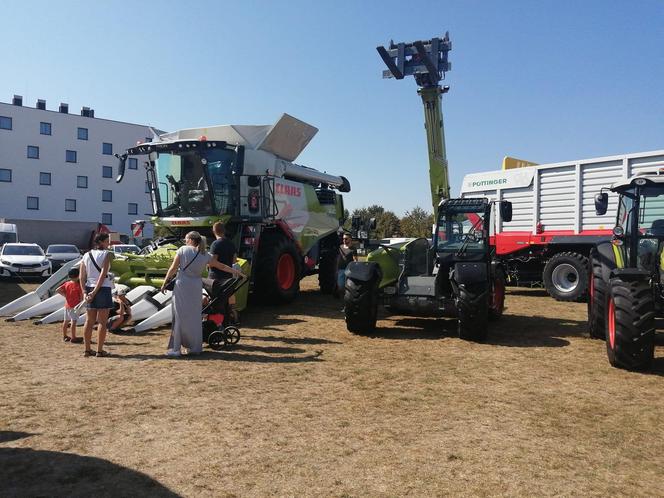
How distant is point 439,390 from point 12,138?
48.9 metres

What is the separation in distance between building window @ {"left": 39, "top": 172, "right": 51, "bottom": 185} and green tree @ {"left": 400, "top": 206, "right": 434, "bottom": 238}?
29.9 meters

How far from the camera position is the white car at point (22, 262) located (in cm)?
1798

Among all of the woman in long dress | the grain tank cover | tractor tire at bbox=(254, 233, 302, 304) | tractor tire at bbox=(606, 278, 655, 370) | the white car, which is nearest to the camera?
tractor tire at bbox=(606, 278, 655, 370)

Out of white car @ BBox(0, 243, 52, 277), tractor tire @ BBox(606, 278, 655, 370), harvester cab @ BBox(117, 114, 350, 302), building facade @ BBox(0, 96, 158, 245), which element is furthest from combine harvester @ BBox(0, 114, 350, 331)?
building facade @ BBox(0, 96, 158, 245)

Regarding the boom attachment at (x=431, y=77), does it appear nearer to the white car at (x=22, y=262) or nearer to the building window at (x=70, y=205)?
the white car at (x=22, y=262)

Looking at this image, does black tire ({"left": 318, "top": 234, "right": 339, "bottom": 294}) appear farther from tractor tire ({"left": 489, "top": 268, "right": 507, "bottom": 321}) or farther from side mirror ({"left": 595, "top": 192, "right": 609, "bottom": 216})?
side mirror ({"left": 595, "top": 192, "right": 609, "bottom": 216})

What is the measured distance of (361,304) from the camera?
8273mm

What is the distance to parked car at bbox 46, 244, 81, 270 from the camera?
22078 mm

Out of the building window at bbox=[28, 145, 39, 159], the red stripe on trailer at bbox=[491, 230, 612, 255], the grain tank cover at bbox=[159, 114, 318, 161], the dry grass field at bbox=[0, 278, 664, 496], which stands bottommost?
the dry grass field at bbox=[0, 278, 664, 496]

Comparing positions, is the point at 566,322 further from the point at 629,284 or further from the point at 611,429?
the point at 611,429

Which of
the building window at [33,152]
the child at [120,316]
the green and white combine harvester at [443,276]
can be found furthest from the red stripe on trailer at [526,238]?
the building window at [33,152]

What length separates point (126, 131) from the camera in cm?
5178

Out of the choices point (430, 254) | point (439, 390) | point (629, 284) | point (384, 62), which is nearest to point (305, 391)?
point (439, 390)

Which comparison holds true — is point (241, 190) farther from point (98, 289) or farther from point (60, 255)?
point (60, 255)
